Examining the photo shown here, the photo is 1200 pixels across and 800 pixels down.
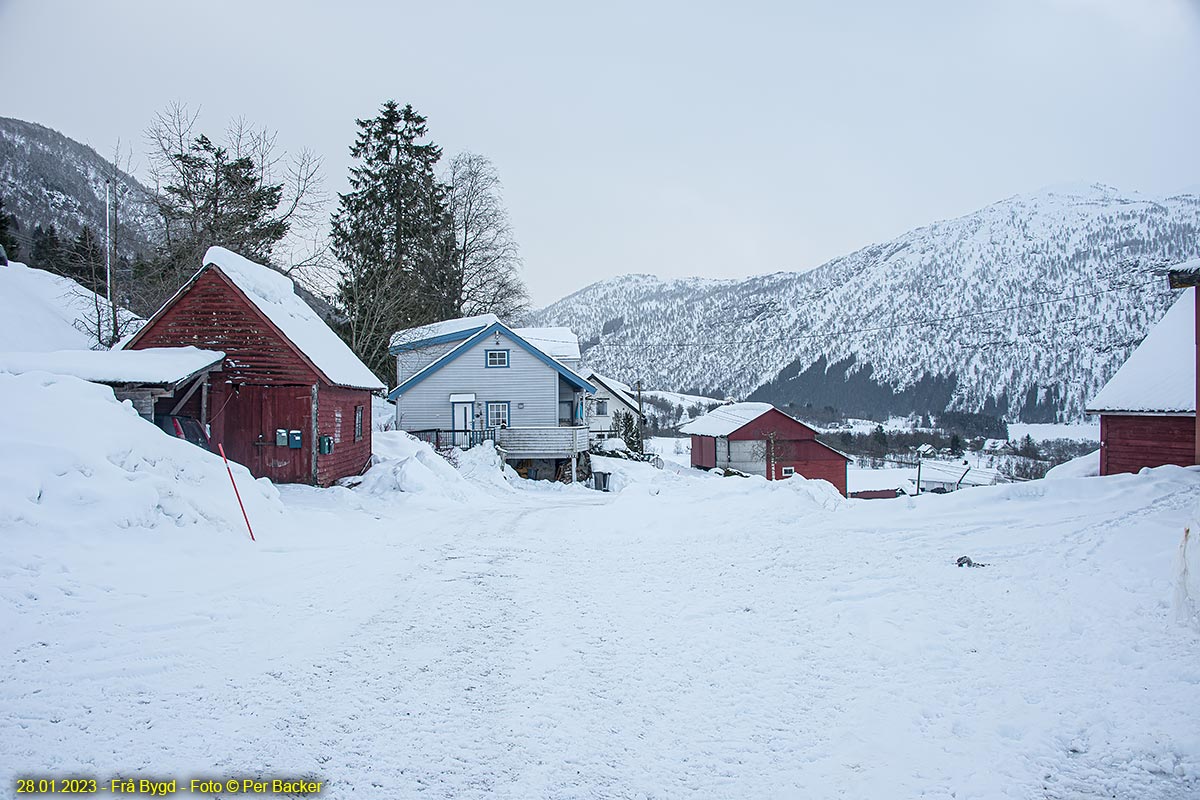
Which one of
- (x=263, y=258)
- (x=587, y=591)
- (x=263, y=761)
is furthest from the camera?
(x=263, y=258)

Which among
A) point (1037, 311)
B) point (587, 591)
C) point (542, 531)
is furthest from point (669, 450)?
point (1037, 311)

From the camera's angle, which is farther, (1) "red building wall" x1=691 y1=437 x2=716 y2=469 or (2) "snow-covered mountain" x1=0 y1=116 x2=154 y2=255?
(2) "snow-covered mountain" x1=0 y1=116 x2=154 y2=255

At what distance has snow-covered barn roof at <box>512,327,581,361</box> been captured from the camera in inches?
1516

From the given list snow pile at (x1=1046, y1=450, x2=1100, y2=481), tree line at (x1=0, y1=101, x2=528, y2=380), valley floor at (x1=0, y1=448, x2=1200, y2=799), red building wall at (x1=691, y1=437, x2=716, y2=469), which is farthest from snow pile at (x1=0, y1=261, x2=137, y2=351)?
snow pile at (x1=1046, y1=450, x2=1100, y2=481)

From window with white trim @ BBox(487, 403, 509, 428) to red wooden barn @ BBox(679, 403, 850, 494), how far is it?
17671 mm

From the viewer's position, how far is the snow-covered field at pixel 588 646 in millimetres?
3873

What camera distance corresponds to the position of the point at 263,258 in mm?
28016

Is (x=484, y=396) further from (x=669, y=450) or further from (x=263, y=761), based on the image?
(x=669, y=450)

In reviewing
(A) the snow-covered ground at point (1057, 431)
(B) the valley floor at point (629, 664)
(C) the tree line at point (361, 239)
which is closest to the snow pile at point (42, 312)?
(C) the tree line at point (361, 239)

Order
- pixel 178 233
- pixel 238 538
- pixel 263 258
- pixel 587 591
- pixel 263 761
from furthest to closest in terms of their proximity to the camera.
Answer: pixel 263 258, pixel 178 233, pixel 238 538, pixel 587 591, pixel 263 761

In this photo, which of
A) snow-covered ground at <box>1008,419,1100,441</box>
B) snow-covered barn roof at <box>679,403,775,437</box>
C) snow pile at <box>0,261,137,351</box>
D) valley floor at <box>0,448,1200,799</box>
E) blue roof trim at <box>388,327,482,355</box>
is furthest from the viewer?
snow-covered ground at <box>1008,419,1100,441</box>

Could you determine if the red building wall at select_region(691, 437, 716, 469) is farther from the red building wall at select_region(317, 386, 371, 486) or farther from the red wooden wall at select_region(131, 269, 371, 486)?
the red wooden wall at select_region(131, 269, 371, 486)

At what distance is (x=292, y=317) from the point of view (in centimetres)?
1880

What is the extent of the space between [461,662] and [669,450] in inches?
2809
